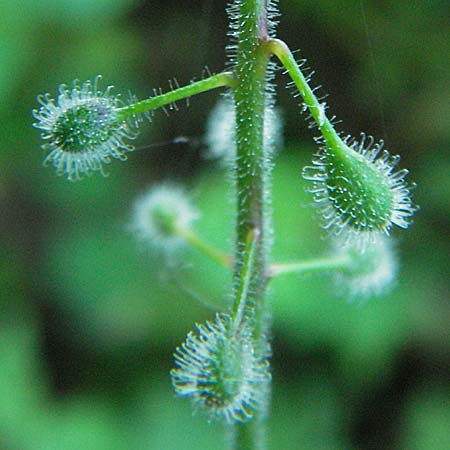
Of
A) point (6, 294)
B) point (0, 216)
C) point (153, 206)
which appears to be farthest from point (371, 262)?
point (0, 216)

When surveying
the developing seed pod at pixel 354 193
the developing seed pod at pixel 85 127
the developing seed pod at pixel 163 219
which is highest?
the developing seed pod at pixel 163 219

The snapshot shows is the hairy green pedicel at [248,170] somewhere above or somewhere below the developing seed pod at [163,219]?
below

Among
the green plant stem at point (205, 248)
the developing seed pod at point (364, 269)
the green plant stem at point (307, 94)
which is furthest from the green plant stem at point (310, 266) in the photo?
the green plant stem at point (307, 94)

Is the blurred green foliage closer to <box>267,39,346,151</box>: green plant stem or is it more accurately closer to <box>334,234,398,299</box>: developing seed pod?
<box>334,234,398,299</box>: developing seed pod

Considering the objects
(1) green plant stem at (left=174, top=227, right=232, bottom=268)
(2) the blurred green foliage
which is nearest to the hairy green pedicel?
(1) green plant stem at (left=174, top=227, right=232, bottom=268)

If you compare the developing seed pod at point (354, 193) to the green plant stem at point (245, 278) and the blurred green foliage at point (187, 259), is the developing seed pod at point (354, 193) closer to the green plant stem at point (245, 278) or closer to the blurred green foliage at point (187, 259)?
the green plant stem at point (245, 278)
